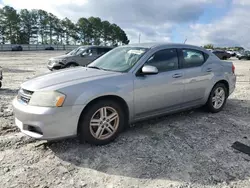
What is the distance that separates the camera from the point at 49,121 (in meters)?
3.08

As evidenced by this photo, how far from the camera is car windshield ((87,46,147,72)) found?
399cm

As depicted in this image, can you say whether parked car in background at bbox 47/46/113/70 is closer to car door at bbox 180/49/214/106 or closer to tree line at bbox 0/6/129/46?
car door at bbox 180/49/214/106

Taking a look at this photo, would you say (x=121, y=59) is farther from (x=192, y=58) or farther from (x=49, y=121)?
(x=49, y=121)

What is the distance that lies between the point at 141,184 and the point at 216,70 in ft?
11.0

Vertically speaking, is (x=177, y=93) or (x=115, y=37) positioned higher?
(x=115, y=37)

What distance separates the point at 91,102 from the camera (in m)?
3.38

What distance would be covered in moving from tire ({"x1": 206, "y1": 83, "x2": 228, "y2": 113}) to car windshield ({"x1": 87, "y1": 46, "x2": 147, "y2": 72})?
6.38ft

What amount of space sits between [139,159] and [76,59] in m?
9.96

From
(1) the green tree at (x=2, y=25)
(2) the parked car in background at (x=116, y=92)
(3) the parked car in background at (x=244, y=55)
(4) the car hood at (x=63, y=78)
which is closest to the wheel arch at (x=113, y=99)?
(2) the parked car in background at (x=116, y=92)

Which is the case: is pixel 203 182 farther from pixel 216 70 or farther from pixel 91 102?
pixel 216 70

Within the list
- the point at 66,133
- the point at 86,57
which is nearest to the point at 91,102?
the point at 66,133

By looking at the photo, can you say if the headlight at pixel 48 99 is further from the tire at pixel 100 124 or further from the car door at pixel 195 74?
the car door at pixel 195 74

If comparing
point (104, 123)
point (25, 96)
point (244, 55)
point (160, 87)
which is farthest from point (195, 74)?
point (244, 55)

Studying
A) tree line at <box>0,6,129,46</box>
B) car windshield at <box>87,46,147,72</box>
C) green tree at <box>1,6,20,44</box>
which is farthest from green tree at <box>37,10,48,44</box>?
car windshield at <box>87,46,147,72</box>
